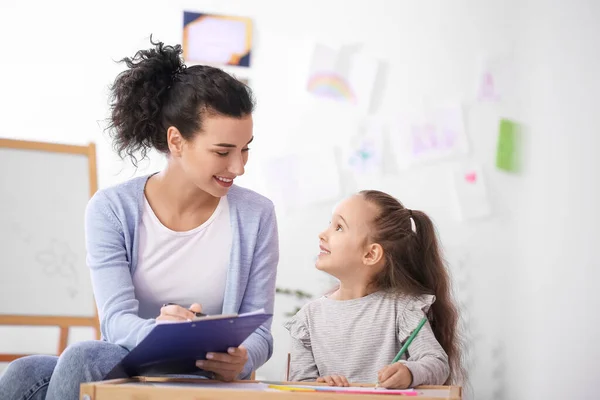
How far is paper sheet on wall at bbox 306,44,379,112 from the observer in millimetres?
3158

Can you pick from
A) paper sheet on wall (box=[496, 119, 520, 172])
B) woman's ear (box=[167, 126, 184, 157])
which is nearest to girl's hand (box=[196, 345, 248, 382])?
woman's ear (box=[167, 126, 184, 157])

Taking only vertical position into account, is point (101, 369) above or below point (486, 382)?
above

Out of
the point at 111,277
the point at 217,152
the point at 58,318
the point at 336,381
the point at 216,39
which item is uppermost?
the point at 216,39

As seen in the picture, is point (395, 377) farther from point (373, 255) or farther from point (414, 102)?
point (414, 102)

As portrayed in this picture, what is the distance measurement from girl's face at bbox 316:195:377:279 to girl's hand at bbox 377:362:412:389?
1.43ft

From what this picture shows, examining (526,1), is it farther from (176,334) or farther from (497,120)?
(176,334)

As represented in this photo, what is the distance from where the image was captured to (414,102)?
3203mm

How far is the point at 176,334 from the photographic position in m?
1.00

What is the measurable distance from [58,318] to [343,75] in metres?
1.52

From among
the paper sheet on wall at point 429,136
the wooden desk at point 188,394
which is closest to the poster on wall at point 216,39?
the paper sheet on wall at point 429,136

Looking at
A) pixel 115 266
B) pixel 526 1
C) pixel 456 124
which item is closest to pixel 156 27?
pixel 456 124

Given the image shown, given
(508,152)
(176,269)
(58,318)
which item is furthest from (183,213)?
(508,152)

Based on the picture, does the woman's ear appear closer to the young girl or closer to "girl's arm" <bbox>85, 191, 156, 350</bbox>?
"girl's arm" <bbox>85, 191, 156, 350</bbox>

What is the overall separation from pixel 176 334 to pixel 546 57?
2.46 m
